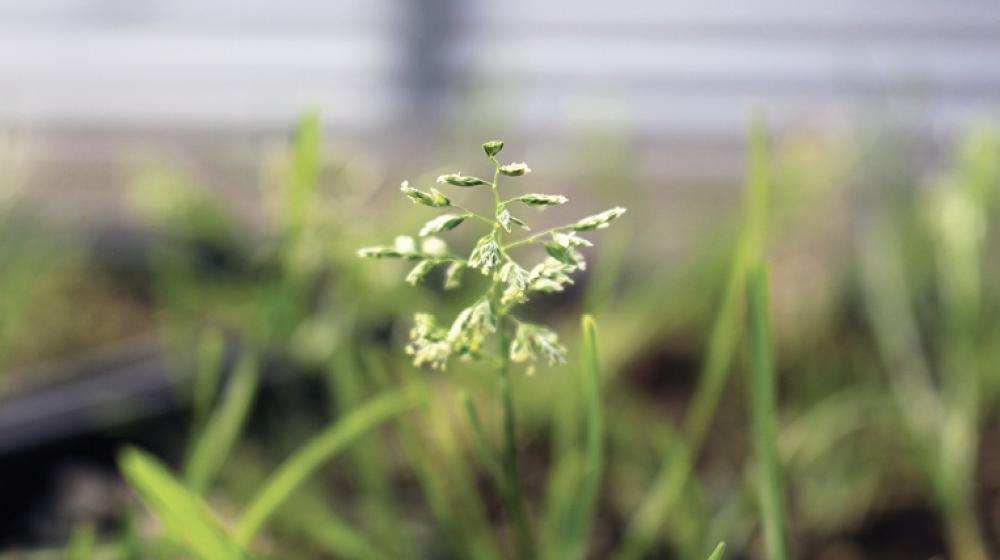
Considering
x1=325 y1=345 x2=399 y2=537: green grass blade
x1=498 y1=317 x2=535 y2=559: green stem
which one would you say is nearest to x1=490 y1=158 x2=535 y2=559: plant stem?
x1=498 y1=317 x2=535 y2=559: green stem

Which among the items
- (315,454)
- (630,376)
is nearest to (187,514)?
(315,454)

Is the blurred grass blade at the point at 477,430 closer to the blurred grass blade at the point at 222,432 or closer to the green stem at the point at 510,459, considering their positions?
the green stem at the point at 510,459

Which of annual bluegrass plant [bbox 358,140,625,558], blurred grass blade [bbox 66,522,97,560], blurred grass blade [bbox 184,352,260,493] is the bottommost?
blurred grass blade [bbox 66,522,97,560]

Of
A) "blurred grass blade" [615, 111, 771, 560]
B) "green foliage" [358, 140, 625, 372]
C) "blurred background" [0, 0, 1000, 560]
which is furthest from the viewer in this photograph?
"blurred background" [0, 0, 1000, 560]

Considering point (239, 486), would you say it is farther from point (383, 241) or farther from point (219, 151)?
point (219, 151)

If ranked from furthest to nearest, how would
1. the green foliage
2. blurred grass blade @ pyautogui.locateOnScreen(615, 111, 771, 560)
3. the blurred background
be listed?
the blurred background, blurred grass blade @ pyautogui.locateOnScreen(615, 111, 771, 560), the green foliage

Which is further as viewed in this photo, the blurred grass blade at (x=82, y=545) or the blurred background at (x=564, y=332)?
the blurred background at (x=564, y=332)

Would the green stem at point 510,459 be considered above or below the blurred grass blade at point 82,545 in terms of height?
above

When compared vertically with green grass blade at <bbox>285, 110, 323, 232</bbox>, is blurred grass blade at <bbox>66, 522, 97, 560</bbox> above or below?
below

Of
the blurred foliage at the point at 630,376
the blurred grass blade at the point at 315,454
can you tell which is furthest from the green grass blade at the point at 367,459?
the blurred grass blade at the point at 315,454

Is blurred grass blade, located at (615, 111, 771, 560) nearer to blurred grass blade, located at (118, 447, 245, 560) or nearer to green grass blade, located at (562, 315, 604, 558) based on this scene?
green grass blade, located at (562, 315, 604, 558)

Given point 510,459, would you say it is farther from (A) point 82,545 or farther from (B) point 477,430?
(A) point 82,545
